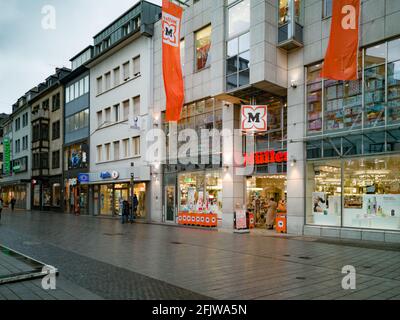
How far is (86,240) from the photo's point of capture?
15812mm

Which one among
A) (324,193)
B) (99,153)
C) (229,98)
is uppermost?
(229,98)

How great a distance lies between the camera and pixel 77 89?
3903 centimetres

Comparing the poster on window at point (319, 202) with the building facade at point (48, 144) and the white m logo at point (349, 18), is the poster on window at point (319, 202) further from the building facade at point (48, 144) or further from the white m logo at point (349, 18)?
the building facade at point (48, 144)

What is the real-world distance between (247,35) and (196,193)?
9.77m

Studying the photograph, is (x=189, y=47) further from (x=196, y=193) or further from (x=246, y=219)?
(x=246, y=219)

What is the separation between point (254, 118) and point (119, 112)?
1559 centimetres

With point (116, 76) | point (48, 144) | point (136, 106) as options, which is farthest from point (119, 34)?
point (48, 144)

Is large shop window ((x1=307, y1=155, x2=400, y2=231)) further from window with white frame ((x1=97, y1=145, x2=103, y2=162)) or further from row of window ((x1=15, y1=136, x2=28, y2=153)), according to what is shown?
row of window ((x1=15, y1=136, x2=28, y2=153))

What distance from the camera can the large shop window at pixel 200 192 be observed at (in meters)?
22.7

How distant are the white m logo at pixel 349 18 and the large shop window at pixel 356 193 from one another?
17.3 feet

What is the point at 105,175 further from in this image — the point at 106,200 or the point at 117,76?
the point at 117,76

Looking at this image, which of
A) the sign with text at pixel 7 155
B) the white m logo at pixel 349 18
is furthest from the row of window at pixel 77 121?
the white m logo at pixel 349 18

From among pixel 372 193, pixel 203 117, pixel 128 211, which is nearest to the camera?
pixel 372 193

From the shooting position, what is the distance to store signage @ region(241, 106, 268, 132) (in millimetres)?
19219
